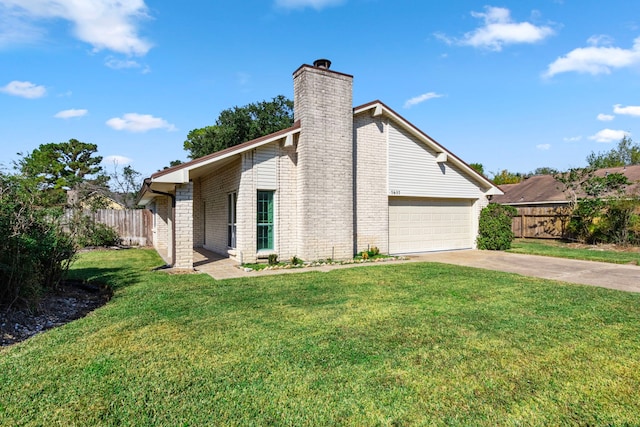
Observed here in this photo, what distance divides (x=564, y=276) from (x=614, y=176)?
36.8 feet

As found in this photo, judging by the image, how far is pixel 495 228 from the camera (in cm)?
1529

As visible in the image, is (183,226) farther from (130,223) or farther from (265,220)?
(130,223)

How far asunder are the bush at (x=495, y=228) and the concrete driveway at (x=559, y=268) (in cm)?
185

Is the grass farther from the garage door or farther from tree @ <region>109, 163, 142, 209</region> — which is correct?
tree @ <region>109, 163, 142, 209</region>

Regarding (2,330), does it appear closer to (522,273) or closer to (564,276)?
(522,273)

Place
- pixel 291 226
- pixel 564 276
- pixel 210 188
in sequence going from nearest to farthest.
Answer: pixel 564 276 → pixel 291 226 → pixel 210 188

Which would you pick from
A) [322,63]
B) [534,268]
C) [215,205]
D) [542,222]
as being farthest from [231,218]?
[542,222]

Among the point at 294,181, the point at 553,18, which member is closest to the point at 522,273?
the point at 294,181

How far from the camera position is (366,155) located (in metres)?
13.0

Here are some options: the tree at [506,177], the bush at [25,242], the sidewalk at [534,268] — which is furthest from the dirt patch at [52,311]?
the tree at [506,177]

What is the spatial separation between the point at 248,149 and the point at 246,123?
1746 cm

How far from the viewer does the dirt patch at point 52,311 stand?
4973mm

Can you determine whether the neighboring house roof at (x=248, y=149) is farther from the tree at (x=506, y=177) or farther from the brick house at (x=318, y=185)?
the tree at (x=506, y=177)

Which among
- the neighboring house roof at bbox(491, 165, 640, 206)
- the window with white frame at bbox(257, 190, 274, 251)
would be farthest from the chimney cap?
the neighboring house roof at bbox(491, 165, 640, 206)
